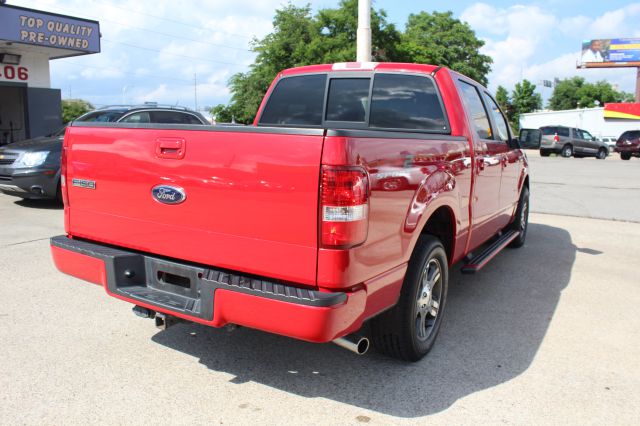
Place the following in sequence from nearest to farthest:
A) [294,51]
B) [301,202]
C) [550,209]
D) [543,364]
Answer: [301,202] < [543,364] < [550,209] < [294,51]

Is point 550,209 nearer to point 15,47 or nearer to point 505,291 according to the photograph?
point 505,291

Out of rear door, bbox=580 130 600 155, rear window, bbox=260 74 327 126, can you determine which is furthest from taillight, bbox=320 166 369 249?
rear door, bbox=580 130 600 155

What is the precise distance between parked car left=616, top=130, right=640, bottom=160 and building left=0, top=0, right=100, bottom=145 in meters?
26.5

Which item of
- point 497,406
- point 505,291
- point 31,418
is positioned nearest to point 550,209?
point 505,291

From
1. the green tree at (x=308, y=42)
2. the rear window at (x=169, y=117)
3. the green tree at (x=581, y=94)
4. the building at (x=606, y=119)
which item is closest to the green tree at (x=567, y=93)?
the green tree at (x=581, y=94)

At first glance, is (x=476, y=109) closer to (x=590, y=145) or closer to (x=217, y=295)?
(x=217, y=295)

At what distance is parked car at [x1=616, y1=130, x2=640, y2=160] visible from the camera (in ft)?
96.1

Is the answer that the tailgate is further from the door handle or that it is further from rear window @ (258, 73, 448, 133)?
rear window @ (258, 73, 448, 133)

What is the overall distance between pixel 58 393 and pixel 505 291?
3862 millimetres

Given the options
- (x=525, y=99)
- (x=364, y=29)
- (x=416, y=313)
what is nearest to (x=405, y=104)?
(x=416, y=313)

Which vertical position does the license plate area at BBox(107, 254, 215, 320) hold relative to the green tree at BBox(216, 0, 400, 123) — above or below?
below

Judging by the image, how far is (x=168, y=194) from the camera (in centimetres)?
300

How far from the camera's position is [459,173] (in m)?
3.87

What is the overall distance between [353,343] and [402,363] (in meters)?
0.80
